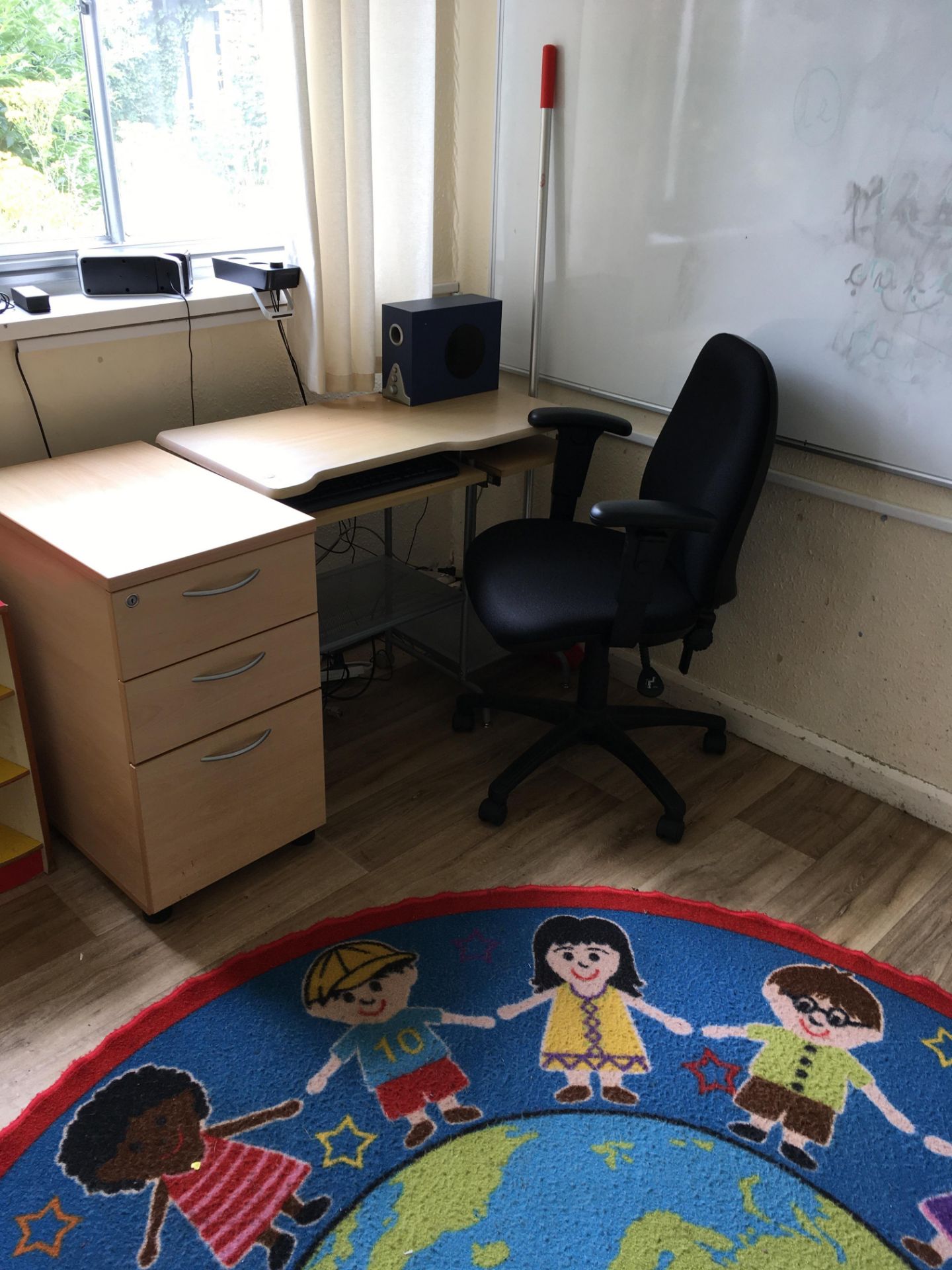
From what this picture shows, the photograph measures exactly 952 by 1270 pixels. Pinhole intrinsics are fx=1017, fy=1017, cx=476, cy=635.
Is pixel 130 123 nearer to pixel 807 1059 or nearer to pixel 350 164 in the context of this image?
pixel 350 164

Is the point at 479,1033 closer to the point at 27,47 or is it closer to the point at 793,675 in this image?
the point at 793,675

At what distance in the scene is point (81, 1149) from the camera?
4.87 ft

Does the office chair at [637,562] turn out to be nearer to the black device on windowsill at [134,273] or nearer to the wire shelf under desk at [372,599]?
the wire shelf under desk at [372,599]

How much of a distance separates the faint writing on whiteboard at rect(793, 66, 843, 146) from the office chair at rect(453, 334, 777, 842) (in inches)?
15.8

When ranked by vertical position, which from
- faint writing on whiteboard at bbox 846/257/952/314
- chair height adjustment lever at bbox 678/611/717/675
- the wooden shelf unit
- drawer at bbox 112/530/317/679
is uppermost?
faint writing on whiteboard at bbox 846/257/952/314

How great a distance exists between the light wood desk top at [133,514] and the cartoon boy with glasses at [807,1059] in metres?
1.18

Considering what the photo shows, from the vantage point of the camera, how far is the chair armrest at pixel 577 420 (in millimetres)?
2281

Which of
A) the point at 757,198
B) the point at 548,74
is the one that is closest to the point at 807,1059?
the point at 757,198

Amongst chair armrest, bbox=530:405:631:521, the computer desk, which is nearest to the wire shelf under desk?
the computer desk

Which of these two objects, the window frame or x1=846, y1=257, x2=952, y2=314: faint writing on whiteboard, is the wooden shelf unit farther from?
x1=846, y1=257, x2=952, y2=314: faint writing on whiteboard

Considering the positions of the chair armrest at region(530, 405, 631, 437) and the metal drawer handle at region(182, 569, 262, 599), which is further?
the chair armrest at region(530, 405, 631, 437)

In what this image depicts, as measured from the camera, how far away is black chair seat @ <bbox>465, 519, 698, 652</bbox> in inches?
78.5

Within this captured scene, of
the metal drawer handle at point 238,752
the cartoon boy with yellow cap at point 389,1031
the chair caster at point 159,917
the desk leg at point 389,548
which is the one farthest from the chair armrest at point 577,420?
the chair caster at point 159,917

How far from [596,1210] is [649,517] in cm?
112
